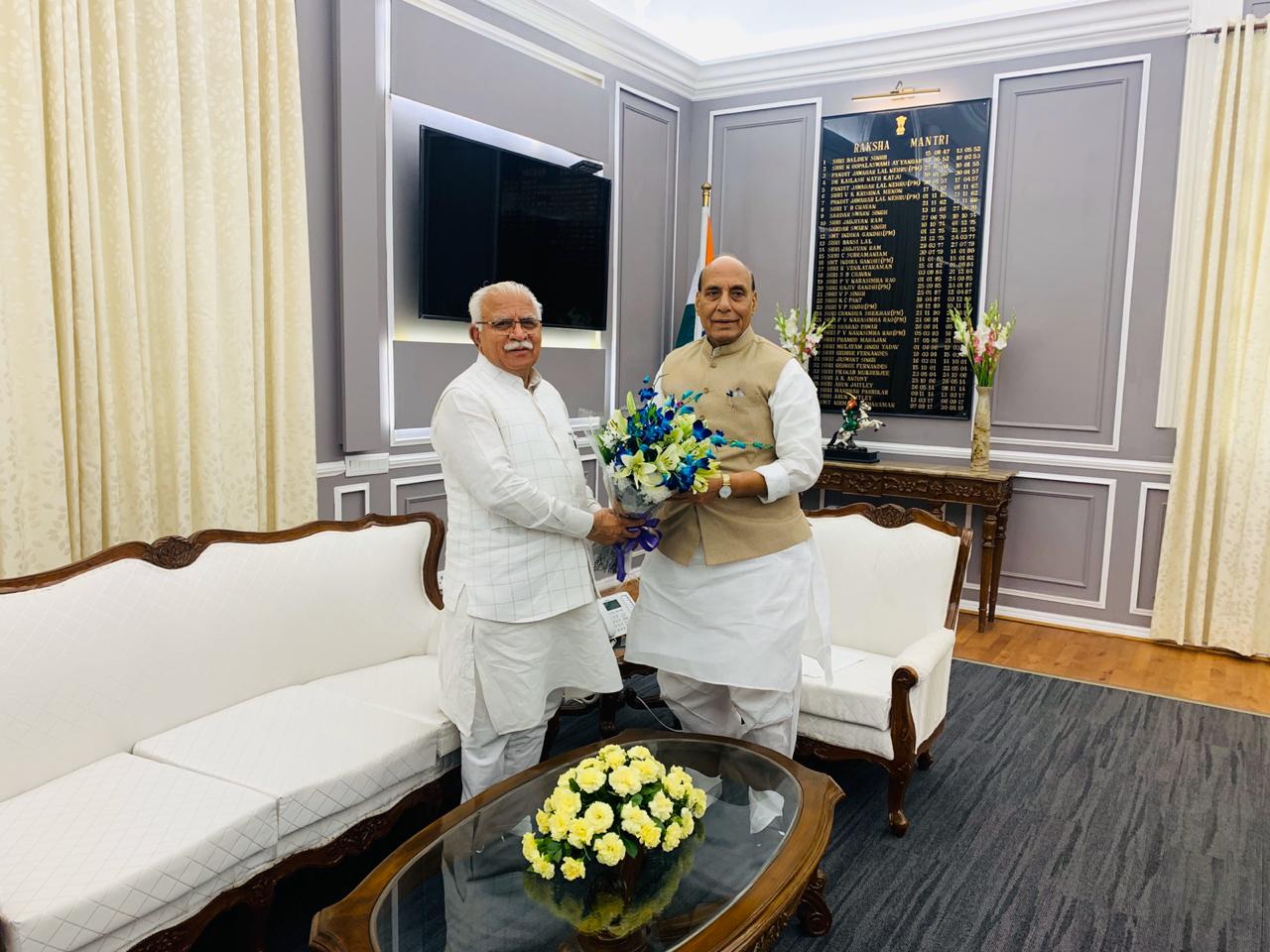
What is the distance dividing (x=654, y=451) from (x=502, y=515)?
438mm

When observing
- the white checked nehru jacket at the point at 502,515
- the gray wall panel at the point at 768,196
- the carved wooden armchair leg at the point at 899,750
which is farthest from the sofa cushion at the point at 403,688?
the gray wall panel at the point at 768,196

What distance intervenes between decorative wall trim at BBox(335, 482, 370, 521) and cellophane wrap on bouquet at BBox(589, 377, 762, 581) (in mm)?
1697

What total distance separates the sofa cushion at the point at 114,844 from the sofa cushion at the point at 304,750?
0.19 feet

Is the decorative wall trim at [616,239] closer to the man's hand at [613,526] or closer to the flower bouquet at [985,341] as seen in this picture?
the flower bouquet at [985,341]

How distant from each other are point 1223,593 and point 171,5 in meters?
4.90

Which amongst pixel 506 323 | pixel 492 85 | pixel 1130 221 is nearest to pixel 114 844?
pixel 506 323

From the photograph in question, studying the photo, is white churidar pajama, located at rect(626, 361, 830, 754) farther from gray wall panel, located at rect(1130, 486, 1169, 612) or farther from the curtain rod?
the curtain rod

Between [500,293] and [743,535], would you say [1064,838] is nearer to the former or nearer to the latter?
[743,535]

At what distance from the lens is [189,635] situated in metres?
2.35

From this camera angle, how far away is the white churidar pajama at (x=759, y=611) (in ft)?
7.72

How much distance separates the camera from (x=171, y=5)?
2.71 meters

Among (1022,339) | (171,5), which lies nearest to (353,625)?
(171,5)

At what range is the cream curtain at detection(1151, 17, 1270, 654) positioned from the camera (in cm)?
413

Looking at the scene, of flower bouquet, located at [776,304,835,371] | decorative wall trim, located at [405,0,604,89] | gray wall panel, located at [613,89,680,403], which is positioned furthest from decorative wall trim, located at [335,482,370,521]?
flower bouquet, located at [776,304,835,371]
